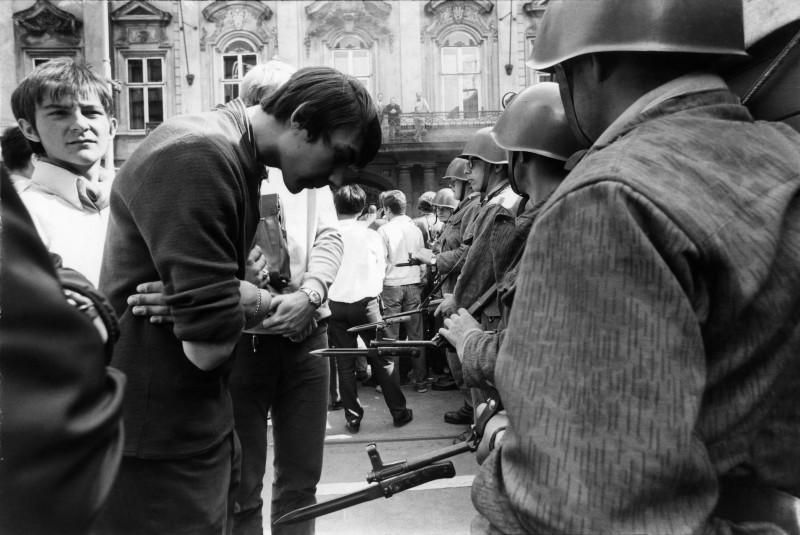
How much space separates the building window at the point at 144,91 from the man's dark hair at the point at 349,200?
15.3 meters

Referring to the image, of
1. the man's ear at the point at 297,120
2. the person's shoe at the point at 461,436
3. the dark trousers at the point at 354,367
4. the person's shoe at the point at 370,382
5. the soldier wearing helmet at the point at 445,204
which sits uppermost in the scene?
the man's ear at the point at 297,120

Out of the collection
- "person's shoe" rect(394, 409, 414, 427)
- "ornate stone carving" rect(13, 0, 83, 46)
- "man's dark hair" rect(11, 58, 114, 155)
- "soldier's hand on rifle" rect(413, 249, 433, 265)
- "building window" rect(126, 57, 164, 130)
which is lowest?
"person's shoe" rect(394, 409, 414, 427)

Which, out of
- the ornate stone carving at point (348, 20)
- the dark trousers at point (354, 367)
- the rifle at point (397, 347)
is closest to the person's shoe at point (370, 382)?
the dark trousers at point (354, 367)

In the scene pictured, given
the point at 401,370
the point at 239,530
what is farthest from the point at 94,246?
the point at 401,370

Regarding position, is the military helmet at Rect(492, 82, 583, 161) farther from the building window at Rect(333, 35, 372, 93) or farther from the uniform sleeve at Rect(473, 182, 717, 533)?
the building window at Rect(333, 35, 372, 93)

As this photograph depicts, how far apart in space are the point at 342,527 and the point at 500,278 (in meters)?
2.07

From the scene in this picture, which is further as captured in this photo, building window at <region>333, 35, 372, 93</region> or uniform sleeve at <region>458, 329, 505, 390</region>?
building window at <region>333, 35, 372, 93</region>

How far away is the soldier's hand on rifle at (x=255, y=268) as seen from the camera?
2209mm

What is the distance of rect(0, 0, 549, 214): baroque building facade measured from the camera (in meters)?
19.3

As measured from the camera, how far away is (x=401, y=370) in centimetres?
845

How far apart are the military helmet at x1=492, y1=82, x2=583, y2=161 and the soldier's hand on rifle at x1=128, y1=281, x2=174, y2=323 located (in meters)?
1.48

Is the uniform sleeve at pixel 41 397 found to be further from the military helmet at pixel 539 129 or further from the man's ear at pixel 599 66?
the military helmet at pixel 539 129

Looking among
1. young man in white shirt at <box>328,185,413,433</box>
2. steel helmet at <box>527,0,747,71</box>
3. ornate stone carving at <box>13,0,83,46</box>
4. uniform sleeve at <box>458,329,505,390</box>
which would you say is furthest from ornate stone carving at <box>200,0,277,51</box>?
steel helmet at <box>527,0,747,71</box>

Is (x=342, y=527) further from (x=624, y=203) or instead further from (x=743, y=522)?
(x=624, y=203)
